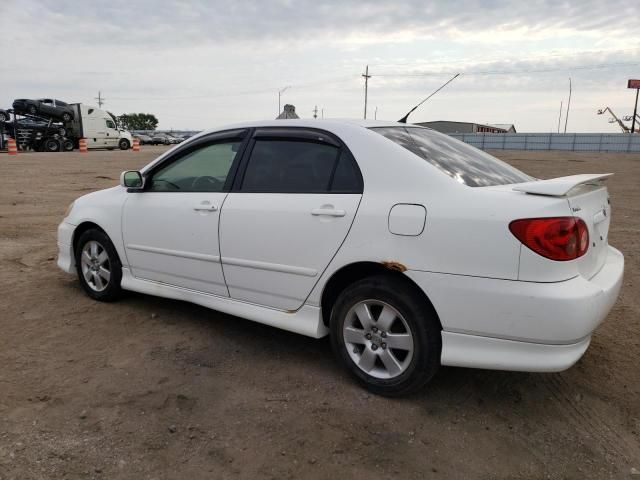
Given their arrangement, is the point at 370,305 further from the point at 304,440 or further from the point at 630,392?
the point at 630,392

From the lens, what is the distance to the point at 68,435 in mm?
2701

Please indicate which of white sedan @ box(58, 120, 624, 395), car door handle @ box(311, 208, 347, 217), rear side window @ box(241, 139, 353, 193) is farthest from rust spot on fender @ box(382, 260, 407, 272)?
rear side window @ box(241, 139, 353, 193)

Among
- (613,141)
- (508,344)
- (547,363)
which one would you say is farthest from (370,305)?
(613,141)

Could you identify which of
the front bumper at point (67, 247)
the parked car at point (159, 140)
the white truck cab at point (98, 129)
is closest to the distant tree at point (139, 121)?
the parked car at point (159, 140)

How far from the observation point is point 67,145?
3309 cm

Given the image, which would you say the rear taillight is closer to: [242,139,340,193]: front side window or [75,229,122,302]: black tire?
[242,139,340,193]: front side window

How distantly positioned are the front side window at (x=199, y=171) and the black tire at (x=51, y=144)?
32299mm

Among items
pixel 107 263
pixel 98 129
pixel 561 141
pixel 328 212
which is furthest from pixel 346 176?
pixel 561 141

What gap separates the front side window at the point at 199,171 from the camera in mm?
3805

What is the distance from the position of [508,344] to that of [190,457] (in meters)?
1.66

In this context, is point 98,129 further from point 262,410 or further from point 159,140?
point 262,410

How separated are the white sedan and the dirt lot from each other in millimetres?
301

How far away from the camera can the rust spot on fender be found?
9.31 ft

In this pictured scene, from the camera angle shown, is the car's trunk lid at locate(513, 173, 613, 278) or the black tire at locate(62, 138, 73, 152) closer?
the car's trunk lid at locate(513, 173, 613, 278)
